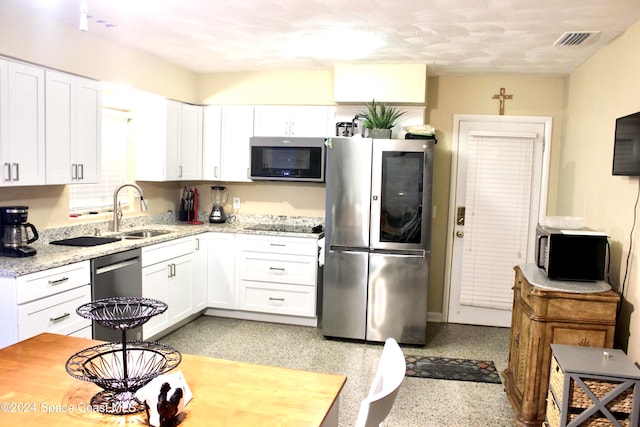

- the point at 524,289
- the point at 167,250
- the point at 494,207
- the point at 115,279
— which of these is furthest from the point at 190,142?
the point at 524,289

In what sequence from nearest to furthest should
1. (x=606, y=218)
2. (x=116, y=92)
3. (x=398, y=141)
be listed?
(x=606, y=218) < (x=398, y=141) < (x=116, y=92)

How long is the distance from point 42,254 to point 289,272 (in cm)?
206

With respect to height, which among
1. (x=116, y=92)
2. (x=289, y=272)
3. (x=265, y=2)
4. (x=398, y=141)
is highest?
(x=265, y=2)

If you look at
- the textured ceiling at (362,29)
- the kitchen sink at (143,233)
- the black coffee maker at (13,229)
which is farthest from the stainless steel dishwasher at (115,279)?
the textured ceiling at (362,29)

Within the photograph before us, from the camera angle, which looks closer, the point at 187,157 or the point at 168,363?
the point at 168,363

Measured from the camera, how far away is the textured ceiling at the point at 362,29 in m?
2.82

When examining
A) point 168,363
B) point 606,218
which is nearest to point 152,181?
point 168,363

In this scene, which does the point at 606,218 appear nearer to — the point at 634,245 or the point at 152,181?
the point at 634,245

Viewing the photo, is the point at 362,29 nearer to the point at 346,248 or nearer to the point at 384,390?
the point at 346,248

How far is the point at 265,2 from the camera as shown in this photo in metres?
2.81

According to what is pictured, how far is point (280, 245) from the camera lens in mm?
4457

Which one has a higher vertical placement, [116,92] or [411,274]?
[116,92]

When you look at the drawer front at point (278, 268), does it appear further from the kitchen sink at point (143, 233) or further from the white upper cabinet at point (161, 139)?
the white upper cabinet at point (161, 139)

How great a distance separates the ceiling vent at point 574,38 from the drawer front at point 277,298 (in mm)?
2796
